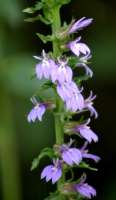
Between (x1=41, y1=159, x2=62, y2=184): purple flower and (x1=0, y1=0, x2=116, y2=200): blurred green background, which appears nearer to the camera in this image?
(x1=41, y1=159, x2=62, y2=184): purple flower

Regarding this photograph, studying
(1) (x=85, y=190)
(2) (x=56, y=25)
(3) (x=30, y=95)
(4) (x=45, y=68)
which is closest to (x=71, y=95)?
(4) (x=45, y=68)

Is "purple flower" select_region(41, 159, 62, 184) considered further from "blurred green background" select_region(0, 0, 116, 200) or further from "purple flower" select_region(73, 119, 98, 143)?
"blurred green background" select_region(0, 0, 116, 200)

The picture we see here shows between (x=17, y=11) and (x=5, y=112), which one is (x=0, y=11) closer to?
(x=17, y=11)

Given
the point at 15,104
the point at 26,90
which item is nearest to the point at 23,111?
the point at 15,104

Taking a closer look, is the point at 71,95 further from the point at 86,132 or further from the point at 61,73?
the point at 86,132

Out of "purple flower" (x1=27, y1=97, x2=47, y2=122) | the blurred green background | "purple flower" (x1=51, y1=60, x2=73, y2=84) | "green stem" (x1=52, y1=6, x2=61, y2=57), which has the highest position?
"green stem" (x1=52, y1=6, x2=61, y2=57)

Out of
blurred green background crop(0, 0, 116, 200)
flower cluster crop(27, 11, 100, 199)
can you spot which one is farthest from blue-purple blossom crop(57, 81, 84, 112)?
blurred green background crop(0, 0, 116, 200)
